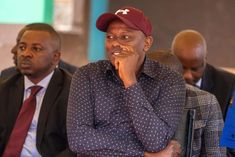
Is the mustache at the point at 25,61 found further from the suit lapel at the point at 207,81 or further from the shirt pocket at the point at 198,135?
the suit lapel at the point at 207,81

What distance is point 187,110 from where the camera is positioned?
2.64 m

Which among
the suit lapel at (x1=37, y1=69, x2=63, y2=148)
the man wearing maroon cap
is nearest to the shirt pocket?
the man wearing maroon cap

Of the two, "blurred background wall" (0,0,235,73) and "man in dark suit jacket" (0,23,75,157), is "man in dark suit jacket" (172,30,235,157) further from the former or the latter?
"blurred background wall" (0,0,235,73)

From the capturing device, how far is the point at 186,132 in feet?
8.63

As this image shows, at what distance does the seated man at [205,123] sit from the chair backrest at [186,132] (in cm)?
5

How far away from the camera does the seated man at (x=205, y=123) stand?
8.84 feet

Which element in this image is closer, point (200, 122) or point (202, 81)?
point (200, 122)

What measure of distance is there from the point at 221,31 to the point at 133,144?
9.22 ft

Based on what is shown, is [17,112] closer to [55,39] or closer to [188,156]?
[55,39]

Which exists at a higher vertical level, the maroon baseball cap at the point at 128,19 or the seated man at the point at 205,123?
the maroon baseball cap at the point at 128,19

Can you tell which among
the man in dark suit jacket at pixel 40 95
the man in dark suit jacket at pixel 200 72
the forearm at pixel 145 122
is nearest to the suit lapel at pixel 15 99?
the man in dark suit jacket at pixel 40 95

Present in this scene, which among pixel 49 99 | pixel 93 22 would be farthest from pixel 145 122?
pixel 93 22

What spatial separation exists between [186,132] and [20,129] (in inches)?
39.1

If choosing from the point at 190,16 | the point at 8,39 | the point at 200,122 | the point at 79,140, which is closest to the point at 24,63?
the point at 79,140
